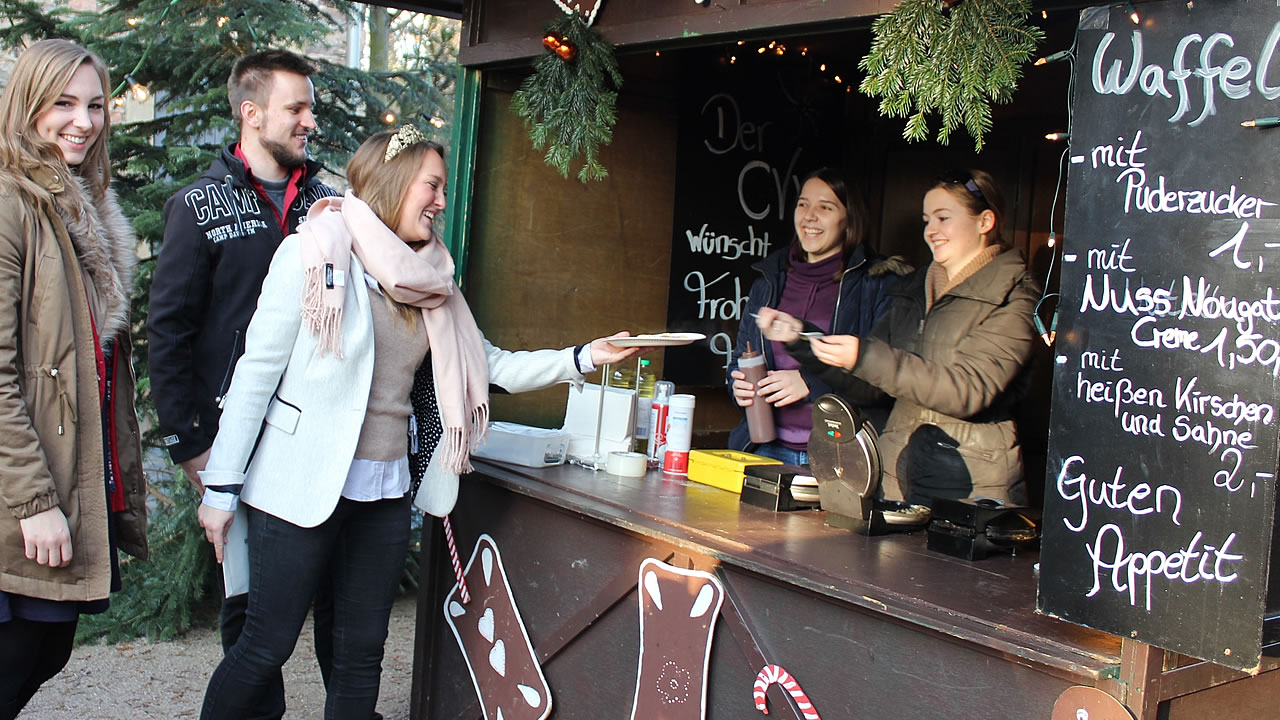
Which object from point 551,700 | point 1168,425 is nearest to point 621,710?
point 551,700

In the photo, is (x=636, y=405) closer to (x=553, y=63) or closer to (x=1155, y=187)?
(x=553, y=63)

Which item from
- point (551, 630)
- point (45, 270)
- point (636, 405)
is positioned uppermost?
point (45, 270)

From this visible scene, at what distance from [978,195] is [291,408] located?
201 cm

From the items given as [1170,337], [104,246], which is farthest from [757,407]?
[104,246]

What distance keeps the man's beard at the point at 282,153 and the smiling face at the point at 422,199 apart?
1.93ft

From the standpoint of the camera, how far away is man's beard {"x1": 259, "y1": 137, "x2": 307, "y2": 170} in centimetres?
322

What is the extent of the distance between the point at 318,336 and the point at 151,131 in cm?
304

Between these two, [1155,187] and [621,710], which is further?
[621,710]

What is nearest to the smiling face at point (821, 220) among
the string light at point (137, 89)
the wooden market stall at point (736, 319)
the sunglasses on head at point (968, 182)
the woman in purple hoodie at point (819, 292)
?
the woman in purple hoodie at point (819, 292)

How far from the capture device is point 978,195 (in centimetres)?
309

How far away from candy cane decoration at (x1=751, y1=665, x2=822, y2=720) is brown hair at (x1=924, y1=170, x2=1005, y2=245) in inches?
56.5

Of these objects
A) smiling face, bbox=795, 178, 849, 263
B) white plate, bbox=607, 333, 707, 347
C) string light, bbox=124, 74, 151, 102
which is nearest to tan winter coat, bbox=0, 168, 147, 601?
white plate, bbox=607, 333, 707, 347

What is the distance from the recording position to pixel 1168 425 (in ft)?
5.91

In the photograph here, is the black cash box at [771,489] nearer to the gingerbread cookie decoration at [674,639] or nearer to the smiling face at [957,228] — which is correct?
the gingerbread cookie decoration at [674,639]
